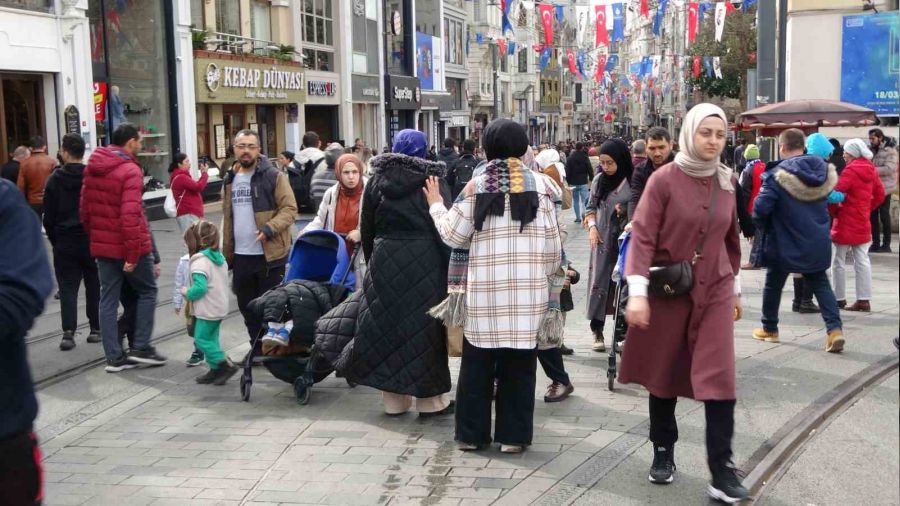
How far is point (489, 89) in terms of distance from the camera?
216ft

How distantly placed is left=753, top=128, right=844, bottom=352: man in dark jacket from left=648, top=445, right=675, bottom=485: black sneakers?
11.4 feet

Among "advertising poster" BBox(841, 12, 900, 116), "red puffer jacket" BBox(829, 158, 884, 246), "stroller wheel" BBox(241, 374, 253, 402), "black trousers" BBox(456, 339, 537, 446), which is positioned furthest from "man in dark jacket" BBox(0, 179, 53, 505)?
"advertising poster" BBox(841, 12, 900, 116)

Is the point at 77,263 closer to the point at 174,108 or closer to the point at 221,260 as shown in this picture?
the point at 221,260

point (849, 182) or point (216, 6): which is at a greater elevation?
point (216, 6)

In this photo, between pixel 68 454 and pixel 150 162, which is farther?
pixel 150 162

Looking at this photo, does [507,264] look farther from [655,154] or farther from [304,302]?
[655,154]

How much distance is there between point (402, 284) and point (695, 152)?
2035 mm

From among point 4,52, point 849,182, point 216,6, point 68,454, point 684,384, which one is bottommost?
point 68,454

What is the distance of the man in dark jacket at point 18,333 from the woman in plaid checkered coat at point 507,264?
2634 mm

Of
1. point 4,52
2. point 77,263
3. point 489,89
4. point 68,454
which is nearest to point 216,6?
point 4,52

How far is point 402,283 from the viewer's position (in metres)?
5.86

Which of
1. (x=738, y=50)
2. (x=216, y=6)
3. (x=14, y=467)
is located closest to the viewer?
(x=14, y=467)

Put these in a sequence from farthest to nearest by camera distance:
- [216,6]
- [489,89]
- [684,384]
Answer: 1. [489,89]
2. [216,6]
3. [684,384]

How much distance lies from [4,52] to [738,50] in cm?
3312
